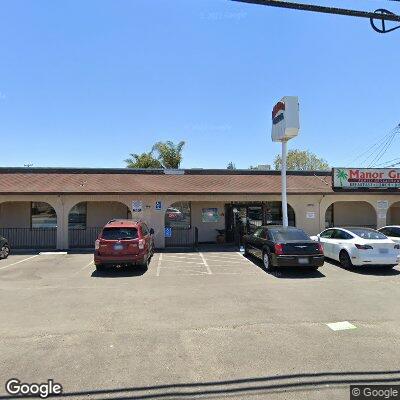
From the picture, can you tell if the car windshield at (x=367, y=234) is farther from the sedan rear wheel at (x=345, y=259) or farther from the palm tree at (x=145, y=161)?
the palm tree at (x=145, y=161)

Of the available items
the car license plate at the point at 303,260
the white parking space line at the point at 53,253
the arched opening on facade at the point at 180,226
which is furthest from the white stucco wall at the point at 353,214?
the white parking space line at the point at 53,253

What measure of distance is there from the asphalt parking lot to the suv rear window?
141 cm

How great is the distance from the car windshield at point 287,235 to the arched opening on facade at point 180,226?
7.67m

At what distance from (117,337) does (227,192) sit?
13131mm

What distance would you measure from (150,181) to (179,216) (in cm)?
267

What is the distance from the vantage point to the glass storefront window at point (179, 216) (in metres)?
20.9

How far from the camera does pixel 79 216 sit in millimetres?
20500

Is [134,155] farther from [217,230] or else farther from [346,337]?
[346,337]

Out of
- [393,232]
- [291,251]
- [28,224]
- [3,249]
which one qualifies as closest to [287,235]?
[291,251]

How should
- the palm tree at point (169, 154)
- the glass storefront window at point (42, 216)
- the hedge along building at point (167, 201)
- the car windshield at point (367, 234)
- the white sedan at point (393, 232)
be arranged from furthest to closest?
the palm tree at point (169, 154)
the glass storefront window at point (42, 216)
the hedge along building at point (167, 201)
the white sedan at point (393, 232)
the car windshield at point (367, 234)

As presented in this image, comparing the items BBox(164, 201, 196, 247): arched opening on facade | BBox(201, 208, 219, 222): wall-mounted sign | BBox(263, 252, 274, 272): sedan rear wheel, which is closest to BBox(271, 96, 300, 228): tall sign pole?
BBox(263, 252, 274, 272): sedan rear wheel

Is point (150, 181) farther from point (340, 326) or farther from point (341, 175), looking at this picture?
point (340, 326)

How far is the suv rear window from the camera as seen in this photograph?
40.7ft

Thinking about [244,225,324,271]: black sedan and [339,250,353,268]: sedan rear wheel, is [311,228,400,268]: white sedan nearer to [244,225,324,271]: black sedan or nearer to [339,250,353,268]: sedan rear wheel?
[339,250,353,268]: sedan rear wheel
